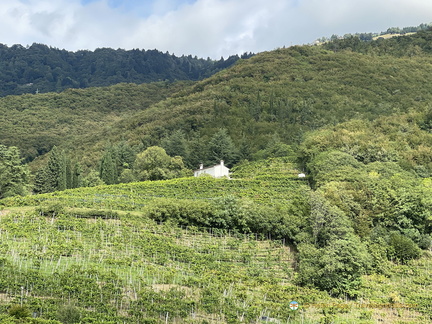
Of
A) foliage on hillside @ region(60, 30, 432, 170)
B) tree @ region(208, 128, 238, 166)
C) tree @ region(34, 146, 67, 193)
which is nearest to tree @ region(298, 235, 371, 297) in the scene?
tree @ region(34, 146, 67, 193)

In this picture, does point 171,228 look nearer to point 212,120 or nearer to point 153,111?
point 212,120

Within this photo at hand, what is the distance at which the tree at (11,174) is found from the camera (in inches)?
2203

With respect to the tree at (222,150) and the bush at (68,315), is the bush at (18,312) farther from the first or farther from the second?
the tree at (222,150)

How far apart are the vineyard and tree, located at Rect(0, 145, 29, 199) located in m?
11.3

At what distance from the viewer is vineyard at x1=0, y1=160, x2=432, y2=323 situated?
917 inches

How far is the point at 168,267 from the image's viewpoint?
30.8 m

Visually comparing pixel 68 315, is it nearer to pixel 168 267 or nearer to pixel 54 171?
pixel 168 267

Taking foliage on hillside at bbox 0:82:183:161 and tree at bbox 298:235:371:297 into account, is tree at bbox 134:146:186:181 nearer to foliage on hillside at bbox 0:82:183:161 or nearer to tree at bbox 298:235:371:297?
tree at bbox 298:235:371:297

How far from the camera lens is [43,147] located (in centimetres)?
12700

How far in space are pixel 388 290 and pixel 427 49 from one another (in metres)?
137

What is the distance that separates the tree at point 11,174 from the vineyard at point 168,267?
11.3 metres

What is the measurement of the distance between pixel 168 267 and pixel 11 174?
34423mm

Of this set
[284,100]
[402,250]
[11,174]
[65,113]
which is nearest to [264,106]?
[284,100]

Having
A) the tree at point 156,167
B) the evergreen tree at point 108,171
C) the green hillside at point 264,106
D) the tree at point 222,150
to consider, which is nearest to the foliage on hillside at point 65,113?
the green hillside at point 264,106
